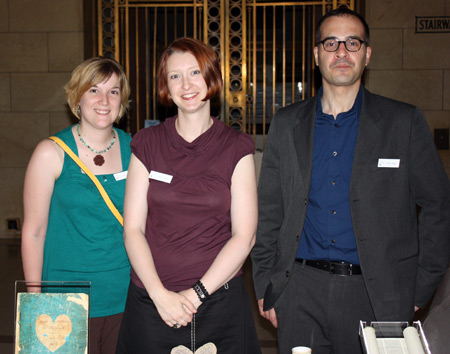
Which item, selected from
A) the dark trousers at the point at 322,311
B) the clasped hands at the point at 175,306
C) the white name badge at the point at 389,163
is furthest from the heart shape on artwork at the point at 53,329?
the white name badge at the point at 389,163

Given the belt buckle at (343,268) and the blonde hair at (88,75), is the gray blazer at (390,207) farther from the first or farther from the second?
the blonde hair at (88,75)

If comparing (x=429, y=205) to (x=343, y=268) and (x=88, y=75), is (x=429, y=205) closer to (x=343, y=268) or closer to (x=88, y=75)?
(x=343, y=268)

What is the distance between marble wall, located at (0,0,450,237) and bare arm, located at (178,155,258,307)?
4979 millimetres

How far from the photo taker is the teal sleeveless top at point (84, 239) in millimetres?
2289

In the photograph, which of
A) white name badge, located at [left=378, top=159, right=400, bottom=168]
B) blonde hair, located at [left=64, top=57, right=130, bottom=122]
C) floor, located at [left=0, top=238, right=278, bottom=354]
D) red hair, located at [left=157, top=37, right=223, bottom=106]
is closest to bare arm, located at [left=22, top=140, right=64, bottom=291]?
blonde hair, located at [left=64, top=57, right=130, bottom=122]

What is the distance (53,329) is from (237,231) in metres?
0.81

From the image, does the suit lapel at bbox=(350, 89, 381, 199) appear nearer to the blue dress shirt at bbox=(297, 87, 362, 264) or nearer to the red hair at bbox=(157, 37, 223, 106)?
the blue dress shirt at bbox=(297, 87, 362, 264)

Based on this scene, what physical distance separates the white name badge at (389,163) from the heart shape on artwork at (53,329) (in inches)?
54.0

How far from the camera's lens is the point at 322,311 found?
219 centimetres

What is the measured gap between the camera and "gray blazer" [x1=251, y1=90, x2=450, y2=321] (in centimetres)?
211

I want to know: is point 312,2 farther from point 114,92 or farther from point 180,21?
point 114,92

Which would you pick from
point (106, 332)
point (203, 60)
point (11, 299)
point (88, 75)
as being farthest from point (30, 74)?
point (203, 60)

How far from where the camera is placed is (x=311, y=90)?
6820 millimetres

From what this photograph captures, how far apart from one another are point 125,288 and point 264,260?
66cm
